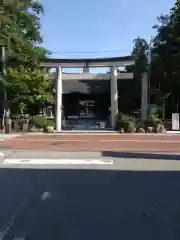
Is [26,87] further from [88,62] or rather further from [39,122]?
[88,62]

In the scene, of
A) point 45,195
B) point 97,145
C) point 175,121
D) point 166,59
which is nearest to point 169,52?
point 166,59

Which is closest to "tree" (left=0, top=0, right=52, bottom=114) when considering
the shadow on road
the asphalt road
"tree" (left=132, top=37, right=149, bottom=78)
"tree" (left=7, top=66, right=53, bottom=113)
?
"tree" (left=7, top=66, right=53, bottom=113)

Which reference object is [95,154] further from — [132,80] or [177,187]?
[132,80]

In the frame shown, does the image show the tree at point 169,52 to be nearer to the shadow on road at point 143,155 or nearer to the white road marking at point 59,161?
the shadow on road at point 143,155

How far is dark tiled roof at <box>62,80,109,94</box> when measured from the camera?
5606 centimetres

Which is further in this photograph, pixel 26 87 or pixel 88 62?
pixel 88 62

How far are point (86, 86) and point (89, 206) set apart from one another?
4951cm

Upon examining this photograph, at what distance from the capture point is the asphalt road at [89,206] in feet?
22.3

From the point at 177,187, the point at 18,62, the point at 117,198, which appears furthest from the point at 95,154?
the point at 18,62

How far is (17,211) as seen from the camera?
27.5 feet

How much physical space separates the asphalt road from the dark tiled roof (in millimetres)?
42420

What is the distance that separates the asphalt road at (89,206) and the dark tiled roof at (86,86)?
42.4 meters

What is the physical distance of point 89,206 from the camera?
28.9 feet

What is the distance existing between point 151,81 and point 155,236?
41.7m
